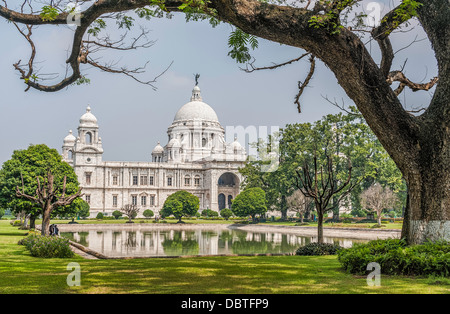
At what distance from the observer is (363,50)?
316 inches

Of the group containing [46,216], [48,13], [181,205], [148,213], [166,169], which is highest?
[166,169]

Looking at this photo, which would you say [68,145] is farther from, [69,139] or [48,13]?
[48,13]

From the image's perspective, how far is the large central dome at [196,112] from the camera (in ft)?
259

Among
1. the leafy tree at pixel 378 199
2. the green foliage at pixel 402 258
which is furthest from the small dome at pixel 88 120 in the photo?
the green foliage at pixel 402 258

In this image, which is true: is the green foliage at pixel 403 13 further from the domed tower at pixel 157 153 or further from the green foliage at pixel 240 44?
the domed tower at pixel 157 153

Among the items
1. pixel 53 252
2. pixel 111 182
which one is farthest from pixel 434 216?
pixel 111 182

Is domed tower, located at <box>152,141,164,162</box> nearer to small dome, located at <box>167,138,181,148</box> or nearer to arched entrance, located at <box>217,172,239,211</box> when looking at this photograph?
small dome, located at <box>167,138,181,148</box>

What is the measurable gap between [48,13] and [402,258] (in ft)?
22.4

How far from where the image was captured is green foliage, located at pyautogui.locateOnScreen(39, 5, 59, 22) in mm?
7621

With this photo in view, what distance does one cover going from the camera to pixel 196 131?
253 feet

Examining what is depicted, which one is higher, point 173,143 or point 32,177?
point 173,143

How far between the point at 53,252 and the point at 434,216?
9753 mm

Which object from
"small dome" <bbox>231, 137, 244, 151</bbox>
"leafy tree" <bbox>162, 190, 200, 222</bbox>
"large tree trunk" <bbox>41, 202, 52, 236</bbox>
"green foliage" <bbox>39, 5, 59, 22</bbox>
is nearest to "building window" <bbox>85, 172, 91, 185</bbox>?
"leafy tree" <bbox>162, 190, 200, 222</bbox>

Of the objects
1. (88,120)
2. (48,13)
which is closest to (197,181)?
(88,120)
